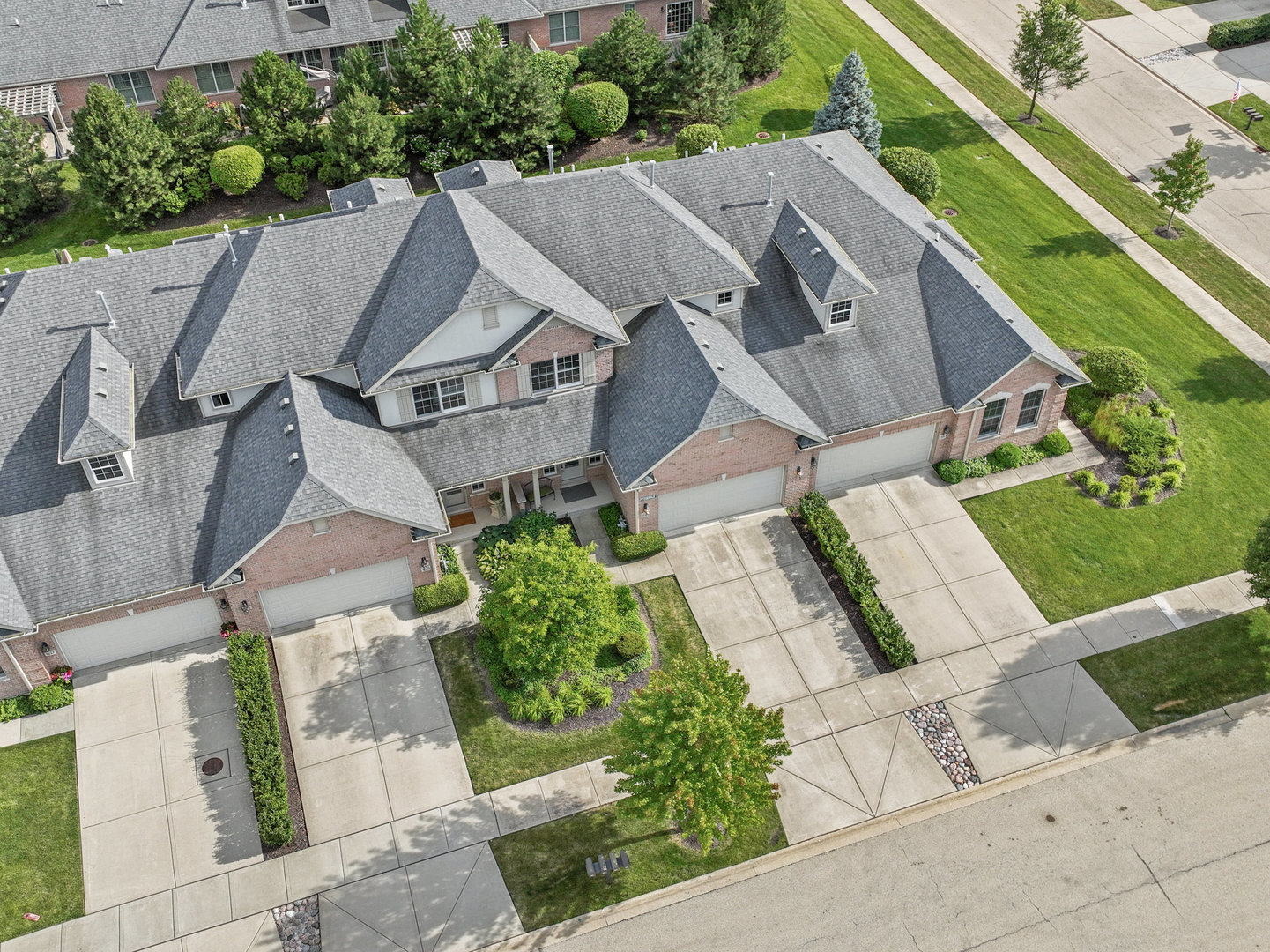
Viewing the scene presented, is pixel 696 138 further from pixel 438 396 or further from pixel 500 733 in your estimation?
pixel 500 733

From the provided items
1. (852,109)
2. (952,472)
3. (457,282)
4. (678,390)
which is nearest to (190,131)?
(457,282)

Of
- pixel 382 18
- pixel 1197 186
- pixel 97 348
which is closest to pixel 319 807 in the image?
pixel 97 348

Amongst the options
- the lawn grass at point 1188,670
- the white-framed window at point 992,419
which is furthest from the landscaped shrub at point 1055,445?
the lawn grass at point 1188,670

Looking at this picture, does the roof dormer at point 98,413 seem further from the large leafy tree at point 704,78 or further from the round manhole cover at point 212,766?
the large leafy tree at point 704,78

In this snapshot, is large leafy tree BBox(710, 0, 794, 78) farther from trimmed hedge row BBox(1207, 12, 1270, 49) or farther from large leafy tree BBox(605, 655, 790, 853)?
large leafy tree BBox(605, 655, 790, 853)

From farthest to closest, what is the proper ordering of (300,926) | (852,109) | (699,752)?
(852,109) → (300,926) → (699,752)

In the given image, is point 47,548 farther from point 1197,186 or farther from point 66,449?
point 1197,186
